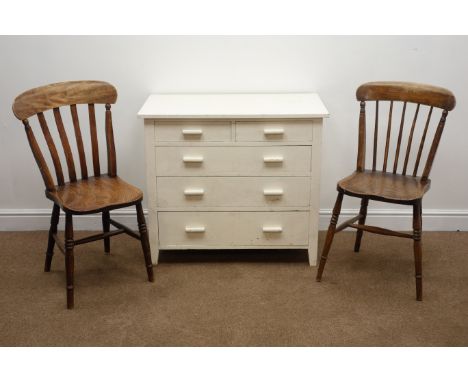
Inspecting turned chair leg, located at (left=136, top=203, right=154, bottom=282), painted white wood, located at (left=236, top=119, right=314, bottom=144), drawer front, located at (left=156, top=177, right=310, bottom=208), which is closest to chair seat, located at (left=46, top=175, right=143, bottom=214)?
turned chair leg, located at (left=136, top=203, right=154, bottom=282)

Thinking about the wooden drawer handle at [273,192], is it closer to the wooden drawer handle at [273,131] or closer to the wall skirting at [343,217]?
the wooden drawer handle at [273,131]

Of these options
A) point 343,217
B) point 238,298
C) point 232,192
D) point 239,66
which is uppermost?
point 239,66

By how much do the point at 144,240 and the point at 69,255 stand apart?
0.39 metres

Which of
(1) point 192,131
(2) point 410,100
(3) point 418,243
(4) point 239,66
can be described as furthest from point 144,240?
(2) point 410,100

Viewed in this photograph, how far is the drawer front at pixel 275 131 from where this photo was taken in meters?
3.30

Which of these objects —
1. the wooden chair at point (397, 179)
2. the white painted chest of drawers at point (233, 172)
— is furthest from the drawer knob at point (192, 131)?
the wooden chair at point (397, 179)

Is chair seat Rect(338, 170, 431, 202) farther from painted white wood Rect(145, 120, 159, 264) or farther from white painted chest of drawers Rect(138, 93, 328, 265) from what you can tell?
painted white wood Rect(145, 120, 159, 264)

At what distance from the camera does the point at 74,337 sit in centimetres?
291

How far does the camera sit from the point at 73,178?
11.2 ft

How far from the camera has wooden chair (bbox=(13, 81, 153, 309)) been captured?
10.2 feet

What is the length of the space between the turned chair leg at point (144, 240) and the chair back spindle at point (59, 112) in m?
0.32

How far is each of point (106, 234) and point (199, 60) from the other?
1.13 metres

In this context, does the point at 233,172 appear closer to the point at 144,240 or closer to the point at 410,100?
the point at 144,240
